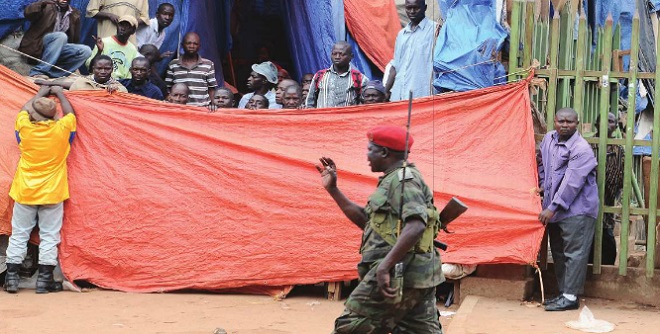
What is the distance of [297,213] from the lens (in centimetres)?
866

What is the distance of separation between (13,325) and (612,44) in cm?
497

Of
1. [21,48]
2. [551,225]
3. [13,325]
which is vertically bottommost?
[13,325]

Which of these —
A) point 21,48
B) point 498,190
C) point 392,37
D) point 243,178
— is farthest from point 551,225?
point 21,48

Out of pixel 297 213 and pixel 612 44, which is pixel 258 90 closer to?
pixel 297 213

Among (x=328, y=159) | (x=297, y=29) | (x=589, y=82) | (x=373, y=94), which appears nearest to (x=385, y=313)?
(x=328, y=159)

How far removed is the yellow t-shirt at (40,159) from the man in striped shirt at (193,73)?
5.94 feet

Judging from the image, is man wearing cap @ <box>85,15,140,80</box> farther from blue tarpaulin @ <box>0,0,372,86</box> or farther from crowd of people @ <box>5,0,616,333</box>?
blue tarpaulin @ <box>0,0,372,86</box>

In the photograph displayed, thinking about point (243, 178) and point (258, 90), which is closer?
point (243, 178)

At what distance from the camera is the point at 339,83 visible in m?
9.74

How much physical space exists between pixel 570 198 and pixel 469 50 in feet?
4.98

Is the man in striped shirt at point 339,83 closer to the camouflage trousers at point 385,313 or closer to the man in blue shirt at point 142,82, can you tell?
the man in blue shirt at point 142,82

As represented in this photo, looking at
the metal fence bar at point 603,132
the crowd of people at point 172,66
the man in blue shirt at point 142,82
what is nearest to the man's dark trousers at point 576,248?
the metal fence bar at point 603,132

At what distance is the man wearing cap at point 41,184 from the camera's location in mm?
8578

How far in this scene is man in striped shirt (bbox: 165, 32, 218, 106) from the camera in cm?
1034
